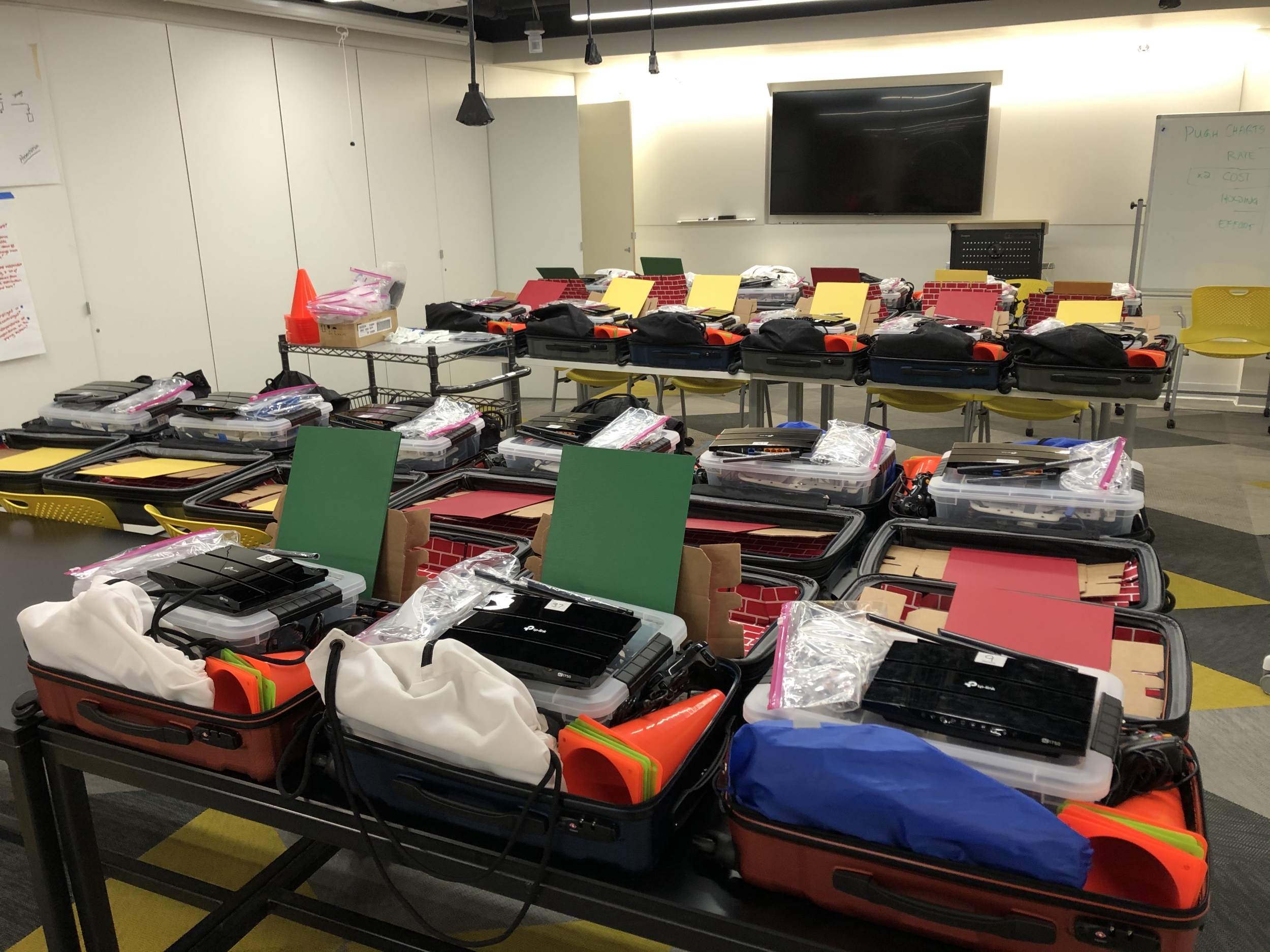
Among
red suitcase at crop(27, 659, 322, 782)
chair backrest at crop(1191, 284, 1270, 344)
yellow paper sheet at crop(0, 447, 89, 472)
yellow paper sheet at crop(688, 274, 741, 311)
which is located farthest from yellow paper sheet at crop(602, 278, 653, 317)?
chair backrest at crop(1191, 284, 1270, 344)

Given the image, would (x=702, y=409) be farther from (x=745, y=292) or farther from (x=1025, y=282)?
(x=1025, y=282)

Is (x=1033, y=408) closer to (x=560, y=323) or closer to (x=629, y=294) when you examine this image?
(x=629, y=294)

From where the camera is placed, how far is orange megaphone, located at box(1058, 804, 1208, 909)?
738 millimetres

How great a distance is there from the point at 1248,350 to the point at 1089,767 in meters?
6.00

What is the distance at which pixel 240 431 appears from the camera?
2520 mm

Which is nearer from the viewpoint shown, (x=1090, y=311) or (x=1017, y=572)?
(x=1017, y=572)

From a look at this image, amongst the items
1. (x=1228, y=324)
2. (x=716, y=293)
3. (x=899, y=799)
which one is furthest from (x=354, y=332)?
(x=1228, y=324)

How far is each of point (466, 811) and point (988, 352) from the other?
272 centimetres

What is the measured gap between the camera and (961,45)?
7.25 meters

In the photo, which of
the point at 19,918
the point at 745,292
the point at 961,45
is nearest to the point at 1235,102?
the point at 961,45

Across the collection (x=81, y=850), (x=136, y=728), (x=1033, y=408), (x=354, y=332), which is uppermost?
(x=354, y=332)

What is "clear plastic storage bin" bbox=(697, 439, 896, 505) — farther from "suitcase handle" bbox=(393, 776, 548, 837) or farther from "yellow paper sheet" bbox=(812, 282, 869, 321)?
"yellow paper sheet" bbox=(812, 282, 869, 321)

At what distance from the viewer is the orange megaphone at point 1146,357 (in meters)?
2.83

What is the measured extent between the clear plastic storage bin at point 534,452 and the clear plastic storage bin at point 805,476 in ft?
0.71
